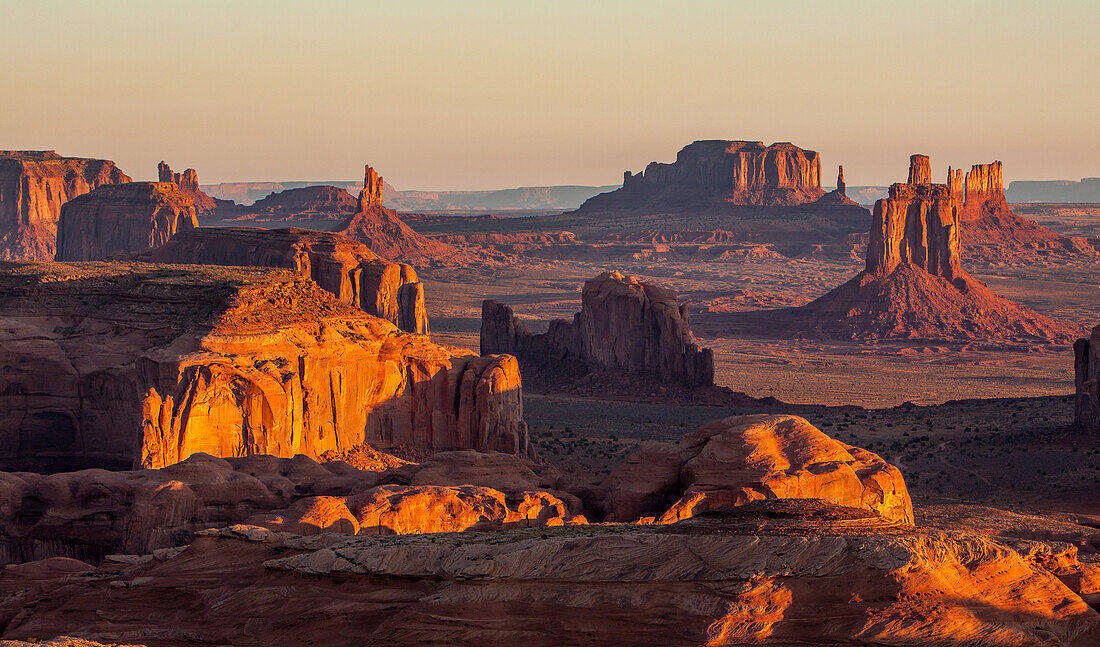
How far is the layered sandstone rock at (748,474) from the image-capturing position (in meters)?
38.7

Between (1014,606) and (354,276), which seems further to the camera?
(354,276)

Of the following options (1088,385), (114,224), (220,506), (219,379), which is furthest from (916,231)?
(220,506)

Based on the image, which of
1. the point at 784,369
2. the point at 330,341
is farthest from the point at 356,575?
the point at 784,369

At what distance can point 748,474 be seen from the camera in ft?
128

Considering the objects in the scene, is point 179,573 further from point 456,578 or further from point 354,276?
point 354,276

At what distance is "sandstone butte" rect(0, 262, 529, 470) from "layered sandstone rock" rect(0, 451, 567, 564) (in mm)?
6222

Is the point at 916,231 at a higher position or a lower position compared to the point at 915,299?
higher

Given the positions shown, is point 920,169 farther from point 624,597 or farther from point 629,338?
point 624,597

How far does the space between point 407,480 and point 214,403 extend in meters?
8.92

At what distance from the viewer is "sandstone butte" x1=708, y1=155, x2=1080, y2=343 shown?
14800 cm

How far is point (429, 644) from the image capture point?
24.8 meters

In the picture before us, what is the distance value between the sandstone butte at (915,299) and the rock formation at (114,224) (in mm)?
64342

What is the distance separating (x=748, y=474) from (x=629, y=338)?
194 ft

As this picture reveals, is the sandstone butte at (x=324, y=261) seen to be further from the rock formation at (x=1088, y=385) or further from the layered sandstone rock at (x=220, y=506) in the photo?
the layered sandstone rock at (x=220, y=506)
